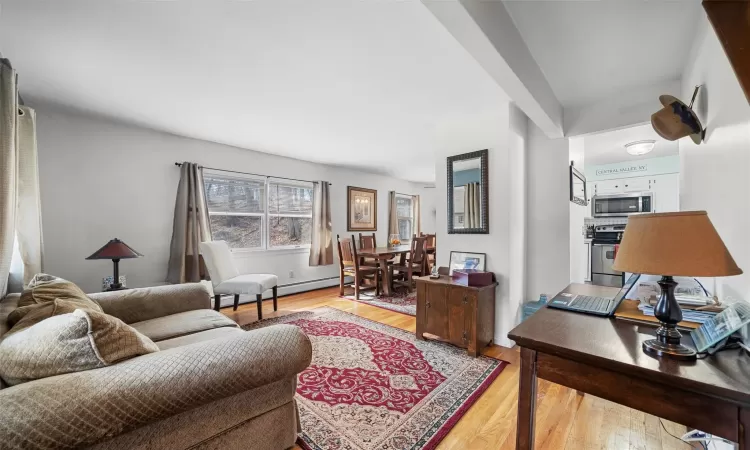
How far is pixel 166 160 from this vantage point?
3492 millimetres

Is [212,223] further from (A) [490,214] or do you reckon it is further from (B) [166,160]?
(A) [490,214]

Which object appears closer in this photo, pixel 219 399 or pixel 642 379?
pixel 642 379

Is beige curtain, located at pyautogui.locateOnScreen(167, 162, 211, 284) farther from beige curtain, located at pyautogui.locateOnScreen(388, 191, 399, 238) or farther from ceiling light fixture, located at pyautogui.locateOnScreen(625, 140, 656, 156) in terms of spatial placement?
ceiling light fixture, located at pyautogui.locateOnScreen(625, 140, 656, 156)

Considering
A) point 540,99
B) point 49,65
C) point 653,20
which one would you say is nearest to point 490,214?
point 540,99

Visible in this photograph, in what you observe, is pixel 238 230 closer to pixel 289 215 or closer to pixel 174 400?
pixel 289 215

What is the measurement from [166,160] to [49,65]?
1.55 meters

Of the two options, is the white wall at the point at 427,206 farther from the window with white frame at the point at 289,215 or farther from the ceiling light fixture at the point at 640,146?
the ceiling light fixture at the point at 640,146

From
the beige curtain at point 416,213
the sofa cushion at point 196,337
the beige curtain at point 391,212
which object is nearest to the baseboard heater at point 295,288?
the beige curtain at point 391,212

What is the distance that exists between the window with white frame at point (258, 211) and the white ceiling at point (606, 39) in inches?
152

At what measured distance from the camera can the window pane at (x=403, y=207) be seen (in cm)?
693

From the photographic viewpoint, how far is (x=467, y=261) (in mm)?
2844

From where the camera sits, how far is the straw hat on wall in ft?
4.69

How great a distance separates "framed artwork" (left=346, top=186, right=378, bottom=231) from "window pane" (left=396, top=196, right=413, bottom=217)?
3.09 ft

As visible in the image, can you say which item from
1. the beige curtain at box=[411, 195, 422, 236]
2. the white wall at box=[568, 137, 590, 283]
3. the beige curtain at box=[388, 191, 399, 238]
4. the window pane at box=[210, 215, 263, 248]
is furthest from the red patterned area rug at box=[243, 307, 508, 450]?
the beige curtain at box=[411, 195, 422, 236]
